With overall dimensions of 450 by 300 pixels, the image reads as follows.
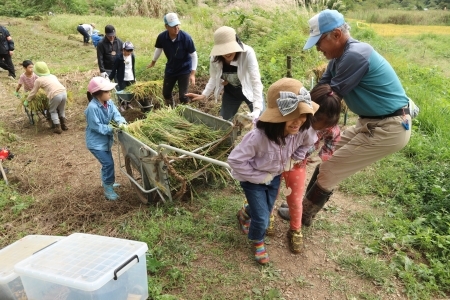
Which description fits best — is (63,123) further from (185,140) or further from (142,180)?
(185,140)

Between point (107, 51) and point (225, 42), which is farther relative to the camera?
point (107, 51)

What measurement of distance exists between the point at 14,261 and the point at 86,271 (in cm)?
79

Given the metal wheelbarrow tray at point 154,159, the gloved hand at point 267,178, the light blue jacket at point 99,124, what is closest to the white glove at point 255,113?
the metal wheelbarrow tray at point 154,159

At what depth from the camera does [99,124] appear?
3430 mm

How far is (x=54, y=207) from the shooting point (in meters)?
3.73

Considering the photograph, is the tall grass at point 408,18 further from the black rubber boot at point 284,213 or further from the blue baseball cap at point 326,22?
the blue baseball cap at point 326,22

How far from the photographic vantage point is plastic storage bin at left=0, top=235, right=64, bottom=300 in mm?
2129

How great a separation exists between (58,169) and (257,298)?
360cm

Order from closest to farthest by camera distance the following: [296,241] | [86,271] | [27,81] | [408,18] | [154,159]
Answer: [86,271]
[296,241]
[154,159]
[27,81]
[408,18]

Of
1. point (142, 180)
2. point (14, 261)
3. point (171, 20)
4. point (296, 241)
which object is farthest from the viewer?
point (171, 20)

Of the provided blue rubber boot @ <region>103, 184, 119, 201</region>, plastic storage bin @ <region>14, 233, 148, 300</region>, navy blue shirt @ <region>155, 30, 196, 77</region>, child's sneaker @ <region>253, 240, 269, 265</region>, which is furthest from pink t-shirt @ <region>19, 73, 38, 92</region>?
child's sneaker @ <region>253, 240, 269, 265</region>

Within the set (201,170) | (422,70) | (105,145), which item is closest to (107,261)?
(201,170)

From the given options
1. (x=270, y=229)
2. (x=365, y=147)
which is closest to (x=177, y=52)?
(x=270, y=229)

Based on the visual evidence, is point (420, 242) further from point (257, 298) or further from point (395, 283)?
point (257, 298)
